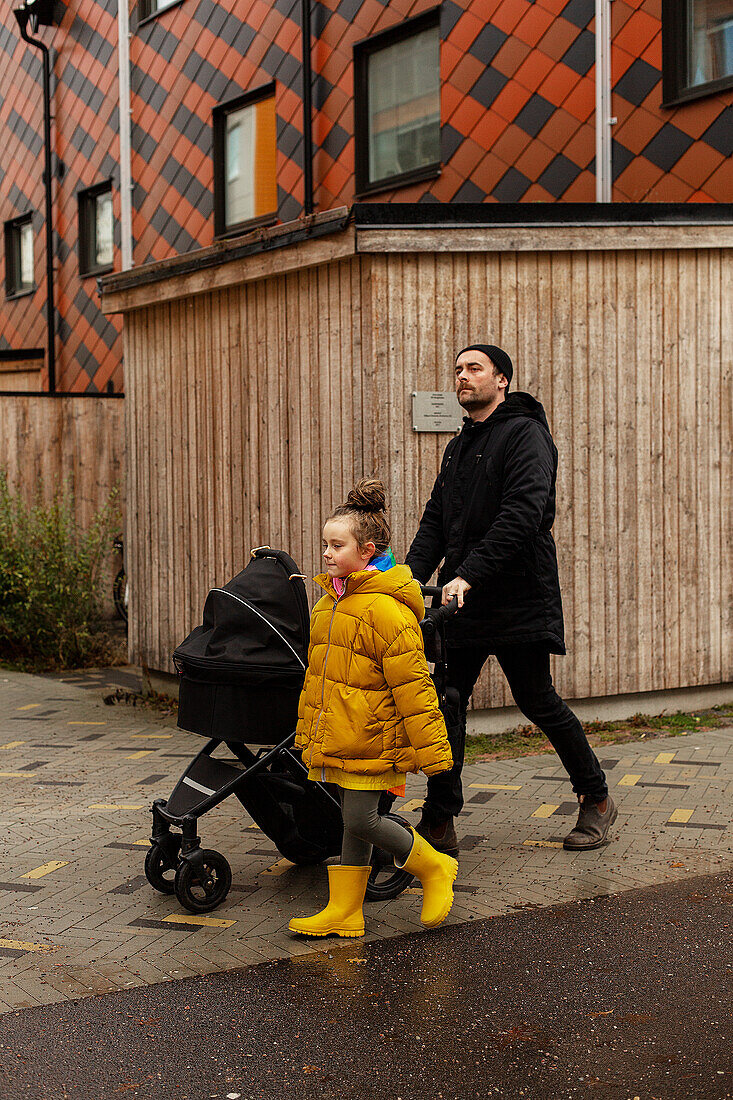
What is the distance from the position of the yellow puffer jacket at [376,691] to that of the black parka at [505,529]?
0.71 metres

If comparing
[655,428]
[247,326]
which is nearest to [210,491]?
[247,326]

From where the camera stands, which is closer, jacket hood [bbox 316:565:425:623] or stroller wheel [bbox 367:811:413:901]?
jacket hood [bbox 316:565:425:623]

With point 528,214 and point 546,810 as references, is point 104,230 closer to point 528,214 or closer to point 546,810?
point 528,214

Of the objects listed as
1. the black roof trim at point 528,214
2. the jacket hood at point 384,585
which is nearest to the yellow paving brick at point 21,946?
the jacket hood at point 384,585

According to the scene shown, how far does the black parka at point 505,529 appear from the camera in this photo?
496cm

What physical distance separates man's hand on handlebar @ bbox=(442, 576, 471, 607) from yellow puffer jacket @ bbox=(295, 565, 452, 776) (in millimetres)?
316

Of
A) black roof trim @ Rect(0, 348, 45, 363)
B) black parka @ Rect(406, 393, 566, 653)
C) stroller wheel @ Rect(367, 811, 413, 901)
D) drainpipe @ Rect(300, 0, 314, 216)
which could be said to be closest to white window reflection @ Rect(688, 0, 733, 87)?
drainpipe @ Rect(300, 0, 314, 216)

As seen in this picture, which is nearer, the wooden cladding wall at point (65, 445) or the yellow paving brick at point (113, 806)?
the yellow paving brick at point (113, 806)

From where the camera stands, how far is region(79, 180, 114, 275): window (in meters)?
17.0

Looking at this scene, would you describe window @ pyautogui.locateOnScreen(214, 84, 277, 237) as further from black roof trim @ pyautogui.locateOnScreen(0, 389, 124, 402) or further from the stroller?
the stroller

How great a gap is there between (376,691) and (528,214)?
13.6 ft

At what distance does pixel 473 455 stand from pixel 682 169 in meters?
5.19

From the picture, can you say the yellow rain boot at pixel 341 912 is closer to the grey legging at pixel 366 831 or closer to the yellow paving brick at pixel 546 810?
the grey legging at pixel 366 831

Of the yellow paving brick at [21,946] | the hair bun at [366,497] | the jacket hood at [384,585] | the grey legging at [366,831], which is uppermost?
the hair bun at [366,497]
